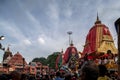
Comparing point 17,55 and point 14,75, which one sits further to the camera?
point 17,55

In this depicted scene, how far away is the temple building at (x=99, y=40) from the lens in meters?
40.4

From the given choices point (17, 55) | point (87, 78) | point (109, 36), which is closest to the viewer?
point (87, 78)

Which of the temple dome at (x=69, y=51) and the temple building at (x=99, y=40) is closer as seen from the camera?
the temple building at (x=99, y=40)

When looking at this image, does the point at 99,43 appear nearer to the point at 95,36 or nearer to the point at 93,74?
the point at 95,36

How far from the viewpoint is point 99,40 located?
145 ft

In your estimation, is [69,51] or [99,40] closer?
[99,40]

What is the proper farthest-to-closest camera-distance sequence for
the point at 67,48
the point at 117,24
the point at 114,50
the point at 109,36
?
the point at 67,48 → the point at 109,36 → the point at 114,50 → the point at 117,24

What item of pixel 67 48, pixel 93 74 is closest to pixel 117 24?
pixel 93 74

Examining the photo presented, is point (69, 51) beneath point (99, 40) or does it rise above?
beneath

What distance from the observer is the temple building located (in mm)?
40438

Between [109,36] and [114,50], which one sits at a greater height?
[109,36]

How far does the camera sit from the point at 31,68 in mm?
74750

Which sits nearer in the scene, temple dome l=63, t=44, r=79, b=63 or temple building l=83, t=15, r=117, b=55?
temple building l=83, t=15, r=117, b=55

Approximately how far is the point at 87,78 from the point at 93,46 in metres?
41.0
